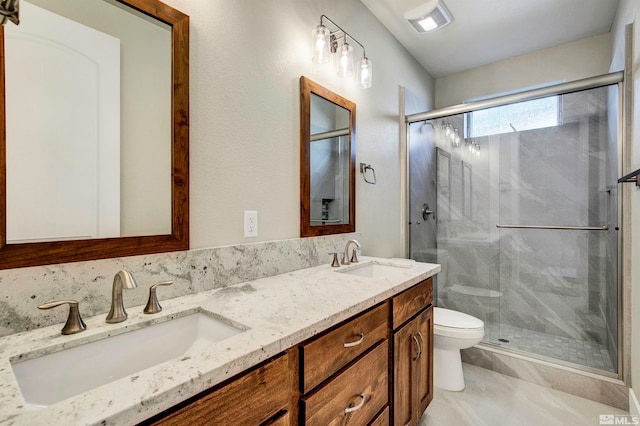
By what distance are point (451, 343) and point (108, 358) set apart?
1881mm

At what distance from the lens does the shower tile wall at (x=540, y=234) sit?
7.16 feet

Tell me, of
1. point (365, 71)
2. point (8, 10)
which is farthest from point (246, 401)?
point (365, 71)

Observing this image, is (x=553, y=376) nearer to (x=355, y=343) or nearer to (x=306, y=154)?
(x=355, y=343)

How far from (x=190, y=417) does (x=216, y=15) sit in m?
1.36

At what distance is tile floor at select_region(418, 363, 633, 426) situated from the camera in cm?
170

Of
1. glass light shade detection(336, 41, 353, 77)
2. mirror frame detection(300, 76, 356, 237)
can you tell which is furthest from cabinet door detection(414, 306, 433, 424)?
glass light shade detection(336, 41, 353, 77)

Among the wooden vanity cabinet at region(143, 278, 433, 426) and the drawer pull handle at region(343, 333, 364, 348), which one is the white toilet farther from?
the drawer pull handle at region(343, 333, 364, 348)

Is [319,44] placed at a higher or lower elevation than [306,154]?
higher

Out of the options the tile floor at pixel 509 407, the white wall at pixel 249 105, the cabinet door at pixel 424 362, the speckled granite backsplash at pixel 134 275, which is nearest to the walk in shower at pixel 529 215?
the tile floor at pixel 509 407

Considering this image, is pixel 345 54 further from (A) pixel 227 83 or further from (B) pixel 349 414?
(B) pixel 349 414

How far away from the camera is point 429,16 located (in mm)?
2168

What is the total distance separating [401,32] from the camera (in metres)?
2.49

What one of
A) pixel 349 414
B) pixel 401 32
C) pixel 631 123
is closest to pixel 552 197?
pixel 631 123

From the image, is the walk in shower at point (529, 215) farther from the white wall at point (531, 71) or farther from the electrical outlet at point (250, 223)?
the electrical outlet at point (250, 223)
